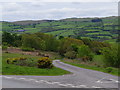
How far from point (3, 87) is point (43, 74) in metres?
6.43

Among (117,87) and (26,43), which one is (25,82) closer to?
(117,87)

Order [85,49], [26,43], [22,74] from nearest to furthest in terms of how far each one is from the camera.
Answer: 1. [22,74]
2. [85,49]
3. [26,43]

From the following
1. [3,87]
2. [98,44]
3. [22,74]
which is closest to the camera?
[3,87]

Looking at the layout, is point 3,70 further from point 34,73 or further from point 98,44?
point 98,44

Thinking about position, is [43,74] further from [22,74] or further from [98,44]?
[98,44]

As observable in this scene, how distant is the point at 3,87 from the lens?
48.2 ft

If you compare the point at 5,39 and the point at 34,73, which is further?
the point at 5,39

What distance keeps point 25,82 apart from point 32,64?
9.00m

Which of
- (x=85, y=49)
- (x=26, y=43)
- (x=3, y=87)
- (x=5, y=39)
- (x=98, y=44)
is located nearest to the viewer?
(x=3, y=87)

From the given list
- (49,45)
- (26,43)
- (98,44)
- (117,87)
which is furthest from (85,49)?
(98,44)

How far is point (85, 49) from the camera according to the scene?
49.8 m

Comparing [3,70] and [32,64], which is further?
[32,64]

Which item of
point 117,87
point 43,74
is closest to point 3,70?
point 43,74

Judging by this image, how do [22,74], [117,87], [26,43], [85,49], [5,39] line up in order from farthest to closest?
[5,39]
[26,43]
[85,49]
[22,74]
[117,87]
